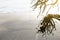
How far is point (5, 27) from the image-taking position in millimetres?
2775

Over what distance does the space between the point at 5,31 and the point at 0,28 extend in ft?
0.34

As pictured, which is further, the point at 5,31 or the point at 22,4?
the point at 5,31

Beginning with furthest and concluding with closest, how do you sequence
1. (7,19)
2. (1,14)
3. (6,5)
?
(7,19) → (1,14) → (6,5)

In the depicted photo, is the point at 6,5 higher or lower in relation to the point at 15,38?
higher

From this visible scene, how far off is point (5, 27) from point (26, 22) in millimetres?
449

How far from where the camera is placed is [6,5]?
2168 mm

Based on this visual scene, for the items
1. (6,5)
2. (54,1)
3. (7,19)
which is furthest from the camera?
(7,19)

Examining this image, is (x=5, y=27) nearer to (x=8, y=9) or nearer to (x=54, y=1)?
(x=8, y=9)

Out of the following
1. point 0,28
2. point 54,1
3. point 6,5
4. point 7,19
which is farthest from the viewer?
point 0,28

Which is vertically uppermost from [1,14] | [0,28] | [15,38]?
[1,14]

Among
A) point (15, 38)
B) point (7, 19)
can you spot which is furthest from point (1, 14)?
point (15, 38)

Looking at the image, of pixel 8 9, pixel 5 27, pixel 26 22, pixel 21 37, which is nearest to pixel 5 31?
pixel 5 27

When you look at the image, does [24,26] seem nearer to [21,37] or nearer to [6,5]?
[21,37]

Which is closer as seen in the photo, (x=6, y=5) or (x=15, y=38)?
(x=6, y=5)
